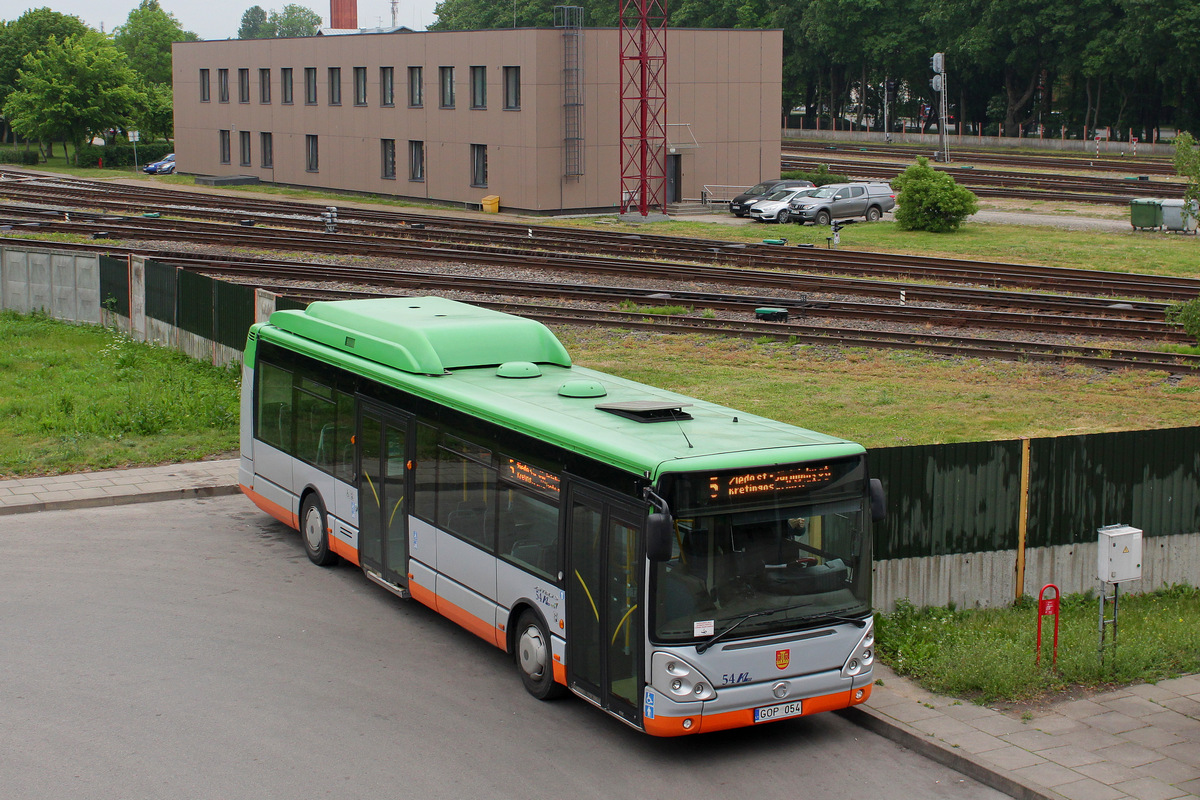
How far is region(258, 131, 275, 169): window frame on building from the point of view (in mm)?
66188

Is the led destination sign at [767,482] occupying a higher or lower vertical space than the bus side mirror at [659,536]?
higher

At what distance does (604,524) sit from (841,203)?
40044 millimetres

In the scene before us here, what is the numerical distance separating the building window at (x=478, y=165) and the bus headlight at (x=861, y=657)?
155 feet

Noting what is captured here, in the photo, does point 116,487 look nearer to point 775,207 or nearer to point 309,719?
point 309,719

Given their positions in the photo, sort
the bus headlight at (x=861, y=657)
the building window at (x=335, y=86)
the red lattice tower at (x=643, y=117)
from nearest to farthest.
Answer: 1. the bus headlight at (x=861, y=657)
2. the red lattice tower at (x=643, y=117)
3. the building window at (x=335, y=86)

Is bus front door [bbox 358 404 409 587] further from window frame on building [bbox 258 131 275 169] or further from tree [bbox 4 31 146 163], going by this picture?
tree [bbox 4 31 146 163]

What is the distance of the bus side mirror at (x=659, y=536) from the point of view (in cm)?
765

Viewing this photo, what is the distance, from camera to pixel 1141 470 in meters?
11.5

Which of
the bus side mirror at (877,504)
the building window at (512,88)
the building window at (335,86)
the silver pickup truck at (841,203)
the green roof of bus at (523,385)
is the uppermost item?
the building window at (335,86)

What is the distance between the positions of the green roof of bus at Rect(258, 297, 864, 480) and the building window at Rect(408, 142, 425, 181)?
44351 millimetres

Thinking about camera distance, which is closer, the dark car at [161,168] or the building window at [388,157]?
the building window at [388,157]

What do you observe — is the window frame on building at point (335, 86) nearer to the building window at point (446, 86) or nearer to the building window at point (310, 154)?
the building window at point (310, 154)

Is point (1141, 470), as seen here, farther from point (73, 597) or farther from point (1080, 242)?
point (1080, 242)

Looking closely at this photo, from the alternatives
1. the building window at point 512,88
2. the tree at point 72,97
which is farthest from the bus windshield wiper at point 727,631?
the tree at point 72,97
